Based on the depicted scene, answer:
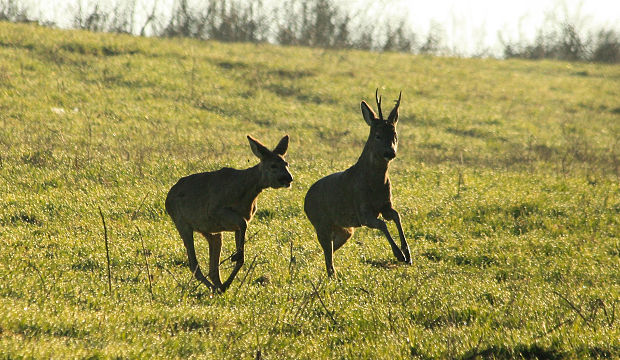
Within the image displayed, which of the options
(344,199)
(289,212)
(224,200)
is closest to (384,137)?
(344,199)

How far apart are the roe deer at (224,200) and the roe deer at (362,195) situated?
1453 millimetres

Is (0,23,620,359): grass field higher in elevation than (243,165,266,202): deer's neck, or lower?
lower

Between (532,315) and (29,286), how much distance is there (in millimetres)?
6629

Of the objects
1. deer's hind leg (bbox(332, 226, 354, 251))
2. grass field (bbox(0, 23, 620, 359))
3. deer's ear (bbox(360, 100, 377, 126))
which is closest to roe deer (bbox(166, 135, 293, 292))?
grass field (bbox(0, 23, 620, 359))

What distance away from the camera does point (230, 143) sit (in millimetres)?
24500

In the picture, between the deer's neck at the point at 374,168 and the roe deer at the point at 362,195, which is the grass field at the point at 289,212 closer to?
the roe deer at the point at 362,195

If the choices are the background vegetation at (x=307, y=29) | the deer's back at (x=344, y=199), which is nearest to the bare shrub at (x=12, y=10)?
the background vegetation at (x=307, y=29)

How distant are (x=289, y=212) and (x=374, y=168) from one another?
564 cm

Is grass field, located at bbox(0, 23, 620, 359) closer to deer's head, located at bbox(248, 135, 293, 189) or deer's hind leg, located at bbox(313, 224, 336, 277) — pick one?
deer's hind leg, located at bbox(313, 224, 336, 277)

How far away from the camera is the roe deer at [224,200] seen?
10266mm

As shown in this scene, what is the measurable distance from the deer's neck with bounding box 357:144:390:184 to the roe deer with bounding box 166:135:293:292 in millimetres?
1452

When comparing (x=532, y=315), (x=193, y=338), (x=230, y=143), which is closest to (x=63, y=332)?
(x=193, y=338)

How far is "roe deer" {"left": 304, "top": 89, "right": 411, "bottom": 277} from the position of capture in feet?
36.1

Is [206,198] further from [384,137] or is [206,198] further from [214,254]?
[384,137]
